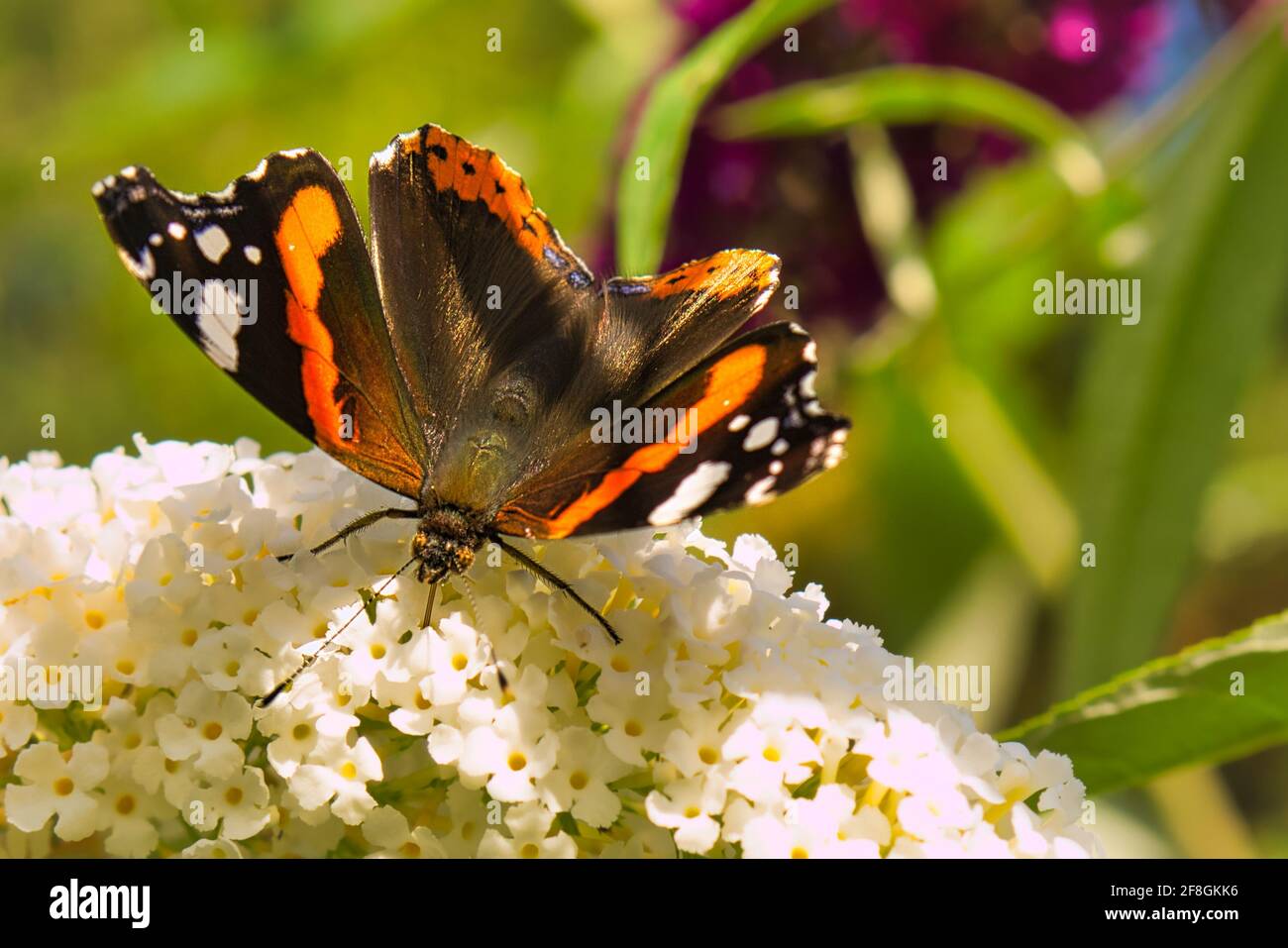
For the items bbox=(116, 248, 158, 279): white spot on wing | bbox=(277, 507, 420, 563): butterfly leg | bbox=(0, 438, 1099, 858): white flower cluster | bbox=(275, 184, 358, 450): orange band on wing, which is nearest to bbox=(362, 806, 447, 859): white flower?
bbox=(0, 438, 1099, 858): white flower cluster

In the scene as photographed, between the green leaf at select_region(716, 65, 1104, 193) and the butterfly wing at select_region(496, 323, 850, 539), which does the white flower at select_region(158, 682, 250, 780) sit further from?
the green leaf at select_region(716, 65, 1104, 193)

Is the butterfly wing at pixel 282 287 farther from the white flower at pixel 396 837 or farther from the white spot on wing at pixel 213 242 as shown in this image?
Result: the white flower at pixel 396 837

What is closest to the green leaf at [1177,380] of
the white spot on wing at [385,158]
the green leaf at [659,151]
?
the green leaf at [659,151]

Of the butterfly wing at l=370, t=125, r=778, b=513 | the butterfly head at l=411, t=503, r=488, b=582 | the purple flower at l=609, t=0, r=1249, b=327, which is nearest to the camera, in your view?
the butterfly head at l=411, t=503, r=488, b=582

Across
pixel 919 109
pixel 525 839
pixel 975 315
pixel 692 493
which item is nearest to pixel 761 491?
pixel 692 493

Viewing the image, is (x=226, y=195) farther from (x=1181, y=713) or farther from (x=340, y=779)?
(x=1181, y=713)

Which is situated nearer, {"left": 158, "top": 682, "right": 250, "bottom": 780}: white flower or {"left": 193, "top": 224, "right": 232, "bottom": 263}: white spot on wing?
{"left": 158, "top": 682, "right": 250, "bottom": 780}: white flower
